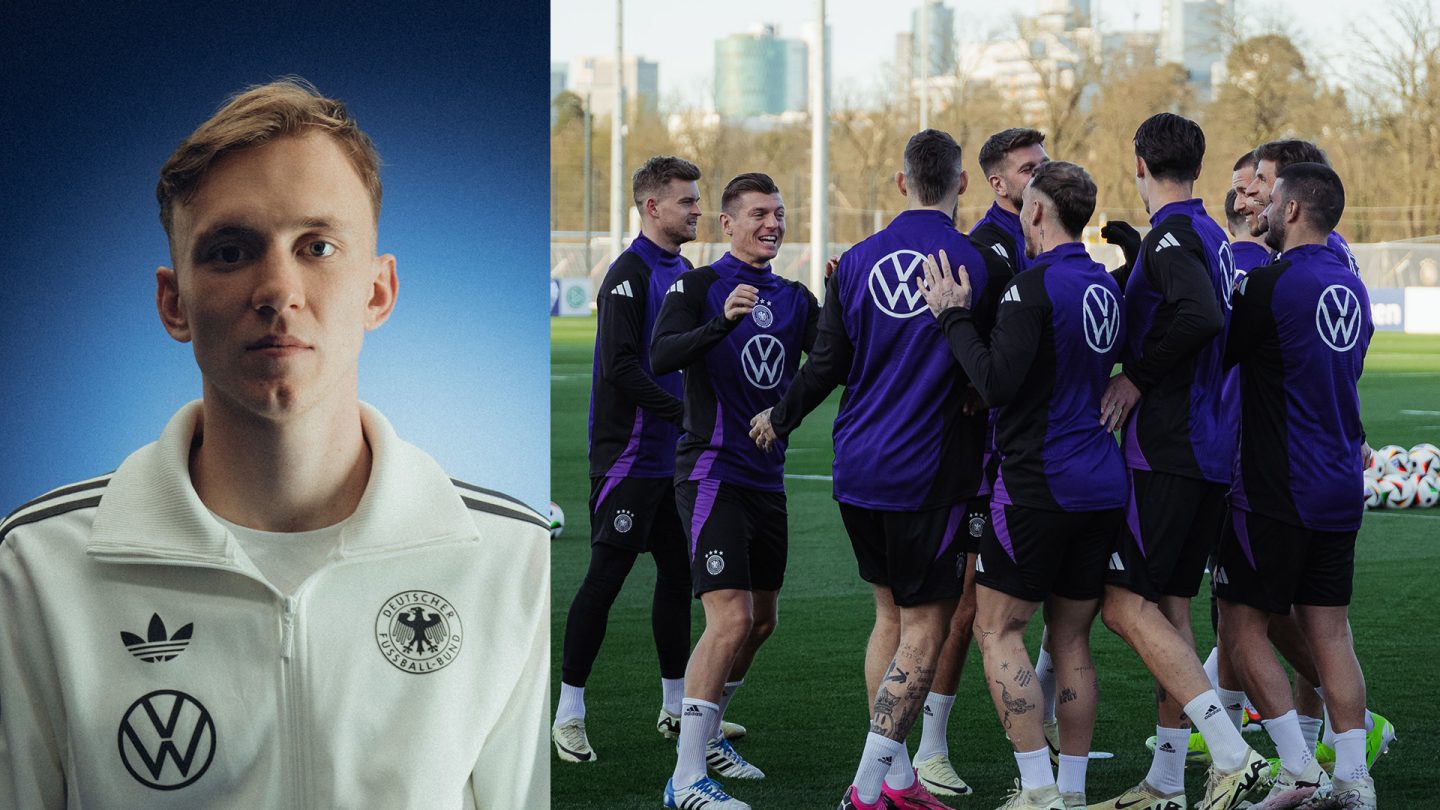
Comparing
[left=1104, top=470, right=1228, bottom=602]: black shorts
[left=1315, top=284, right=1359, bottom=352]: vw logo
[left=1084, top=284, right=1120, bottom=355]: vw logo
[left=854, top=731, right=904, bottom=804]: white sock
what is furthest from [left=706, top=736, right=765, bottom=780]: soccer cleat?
[left=1315, top=284, right=1359, bottom=352]: vw logo

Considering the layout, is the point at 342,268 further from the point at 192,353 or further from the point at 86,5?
the point at 86,5

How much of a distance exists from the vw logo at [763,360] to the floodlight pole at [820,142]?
22.0 metres

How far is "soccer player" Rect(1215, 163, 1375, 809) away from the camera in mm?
5238

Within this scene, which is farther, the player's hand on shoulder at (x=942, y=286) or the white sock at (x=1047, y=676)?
the white sock at (x=1047, y=676)

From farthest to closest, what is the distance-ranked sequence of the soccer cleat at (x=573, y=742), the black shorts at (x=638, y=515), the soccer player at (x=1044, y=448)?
the black shorts at (x=638, y=515)
the soccer cleat at (x=573, y=742)
the soccer player at (x=1044, y=448)

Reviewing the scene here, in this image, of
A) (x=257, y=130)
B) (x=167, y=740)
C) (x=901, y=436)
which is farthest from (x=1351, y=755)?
(x=257, y=130)

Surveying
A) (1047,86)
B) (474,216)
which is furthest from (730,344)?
(1047,86)

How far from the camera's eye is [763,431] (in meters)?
5.15

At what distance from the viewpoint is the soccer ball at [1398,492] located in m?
12.4

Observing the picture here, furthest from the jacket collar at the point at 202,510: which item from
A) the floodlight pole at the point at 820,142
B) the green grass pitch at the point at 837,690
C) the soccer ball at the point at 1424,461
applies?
the floodlight pole at the point at 820,142

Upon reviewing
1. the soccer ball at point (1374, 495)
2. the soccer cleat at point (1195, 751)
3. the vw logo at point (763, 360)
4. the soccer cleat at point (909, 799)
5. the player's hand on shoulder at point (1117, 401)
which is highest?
the vw logo at point (763, 360)

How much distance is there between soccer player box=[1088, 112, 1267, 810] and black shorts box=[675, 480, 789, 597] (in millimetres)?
1132

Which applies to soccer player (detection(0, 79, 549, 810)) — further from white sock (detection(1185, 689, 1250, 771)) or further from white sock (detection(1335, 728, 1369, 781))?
white sock (detection(1335, 728, 1369, 781))

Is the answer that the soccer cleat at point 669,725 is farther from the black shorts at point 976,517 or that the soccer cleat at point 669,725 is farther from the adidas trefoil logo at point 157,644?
the adidas trefoil logo at point 157,644
